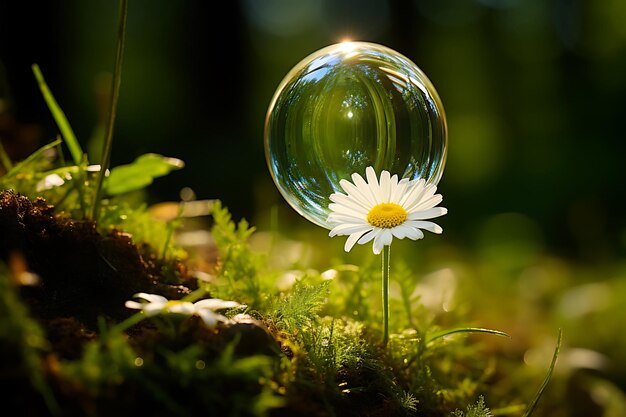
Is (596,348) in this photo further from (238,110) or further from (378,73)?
(238,110)

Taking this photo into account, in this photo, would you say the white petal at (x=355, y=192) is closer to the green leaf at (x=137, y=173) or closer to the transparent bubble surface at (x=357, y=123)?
the transparent bubble surface at (x=357, y=123)

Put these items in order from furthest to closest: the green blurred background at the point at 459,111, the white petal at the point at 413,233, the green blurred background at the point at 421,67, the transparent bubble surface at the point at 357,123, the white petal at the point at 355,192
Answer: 1. the green blurred background at the point at 421,67
2. the green blurred background at the point at 459,111
3. the transparent bubble surface at the point at 357,123
4. the white petal at the point at 355,192
5. the white petal at the point at 413,233

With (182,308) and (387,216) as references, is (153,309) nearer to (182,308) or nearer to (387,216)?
(182,308)

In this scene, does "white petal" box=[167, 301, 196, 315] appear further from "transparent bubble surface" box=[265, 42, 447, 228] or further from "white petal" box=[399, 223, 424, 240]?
"transparent bubble surface" box=[265, 42, 447, 228]

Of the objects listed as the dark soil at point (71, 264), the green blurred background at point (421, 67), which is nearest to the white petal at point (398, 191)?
the dark soil at point (71, 264)

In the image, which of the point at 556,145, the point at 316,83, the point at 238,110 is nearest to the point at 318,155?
the point at 316,83

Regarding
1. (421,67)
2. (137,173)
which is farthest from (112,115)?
(421,67)
